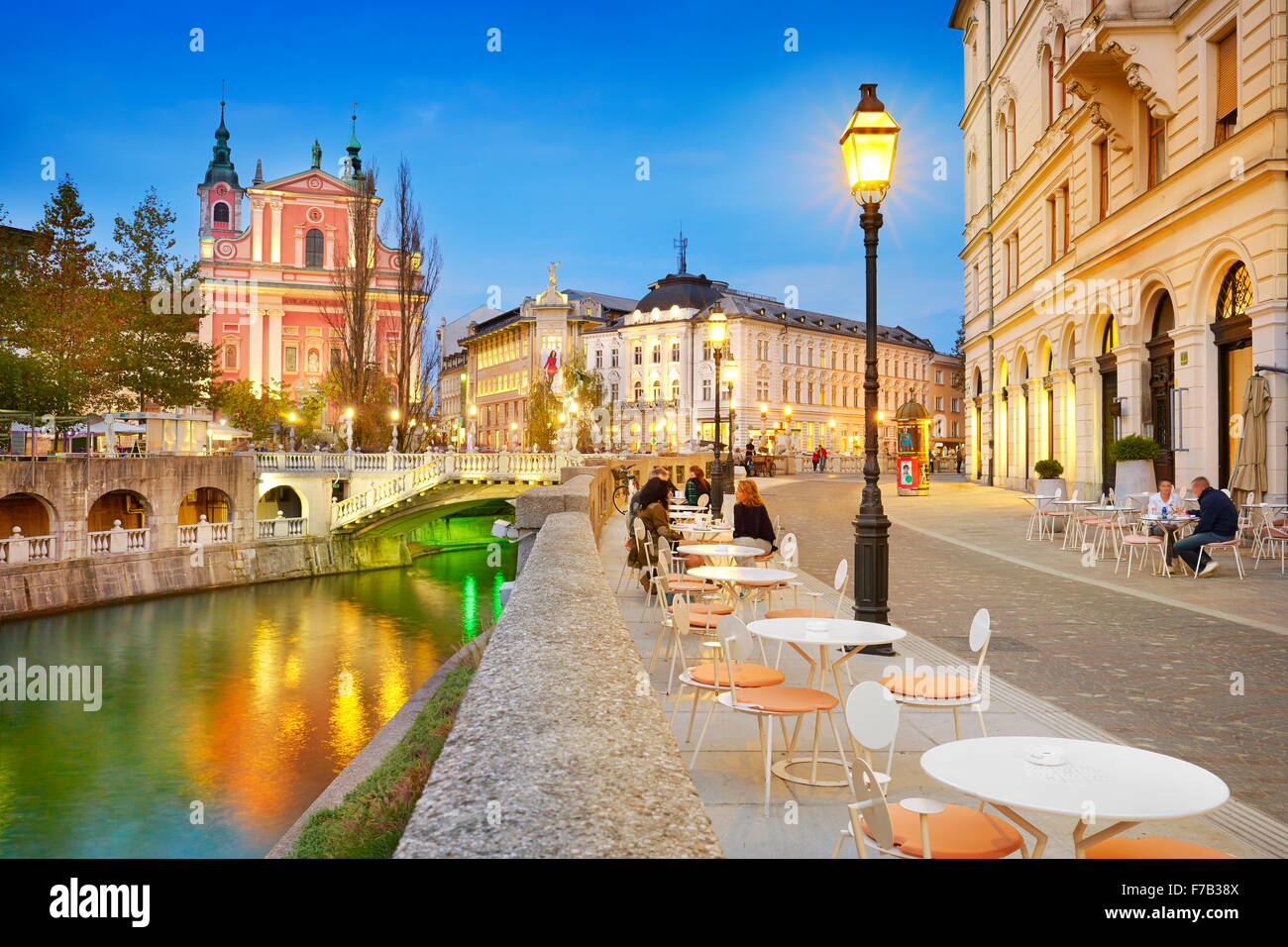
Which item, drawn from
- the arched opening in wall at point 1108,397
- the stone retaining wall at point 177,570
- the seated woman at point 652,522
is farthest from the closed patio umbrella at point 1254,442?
the stone retaining wall at point 177,570

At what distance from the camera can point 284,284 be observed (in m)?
63.1

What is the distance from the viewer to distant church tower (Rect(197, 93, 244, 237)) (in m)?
80.3

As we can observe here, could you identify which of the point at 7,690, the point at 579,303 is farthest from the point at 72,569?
the point at 579,303

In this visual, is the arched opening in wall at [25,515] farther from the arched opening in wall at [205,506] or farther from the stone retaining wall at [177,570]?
the arched opening in wall at [205,506]

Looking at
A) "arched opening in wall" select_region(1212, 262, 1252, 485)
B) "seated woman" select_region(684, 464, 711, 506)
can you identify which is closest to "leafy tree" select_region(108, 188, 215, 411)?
"seated woman" select_region(684, 464, 711, 506)

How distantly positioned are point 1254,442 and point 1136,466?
285cm

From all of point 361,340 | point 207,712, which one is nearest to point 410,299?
point 361,340

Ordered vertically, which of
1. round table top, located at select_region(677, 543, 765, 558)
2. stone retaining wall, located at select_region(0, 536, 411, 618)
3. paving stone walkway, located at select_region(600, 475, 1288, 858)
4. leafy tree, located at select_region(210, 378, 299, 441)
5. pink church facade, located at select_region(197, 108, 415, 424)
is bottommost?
stone retaining wall, located at select_region(0, 536, 411, 618)

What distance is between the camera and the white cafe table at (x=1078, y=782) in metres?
3.05

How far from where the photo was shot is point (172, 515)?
3531cm

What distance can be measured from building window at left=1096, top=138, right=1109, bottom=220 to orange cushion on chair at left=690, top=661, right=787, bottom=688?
2079 cm

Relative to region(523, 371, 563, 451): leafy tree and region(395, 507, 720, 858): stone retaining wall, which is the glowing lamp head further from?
region(523, 371, 563, 451): leafy tree

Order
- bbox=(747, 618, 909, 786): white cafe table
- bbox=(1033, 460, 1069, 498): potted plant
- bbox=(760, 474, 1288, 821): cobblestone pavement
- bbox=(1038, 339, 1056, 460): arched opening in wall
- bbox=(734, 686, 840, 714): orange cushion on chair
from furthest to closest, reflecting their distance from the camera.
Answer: bbox=(1038, 339, 1056, 460): arched opening in wall
bbox=(1033, 460, 1069, 498): potted plant
bbox=(760, 474, 1288, 821): cobblestone pavement
bbox=(747, 618, 909, 786): white cafe table
bbox=(734, 686, 840, 714): orange cushion on chair

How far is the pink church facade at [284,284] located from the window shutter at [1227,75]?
51.2 meters
